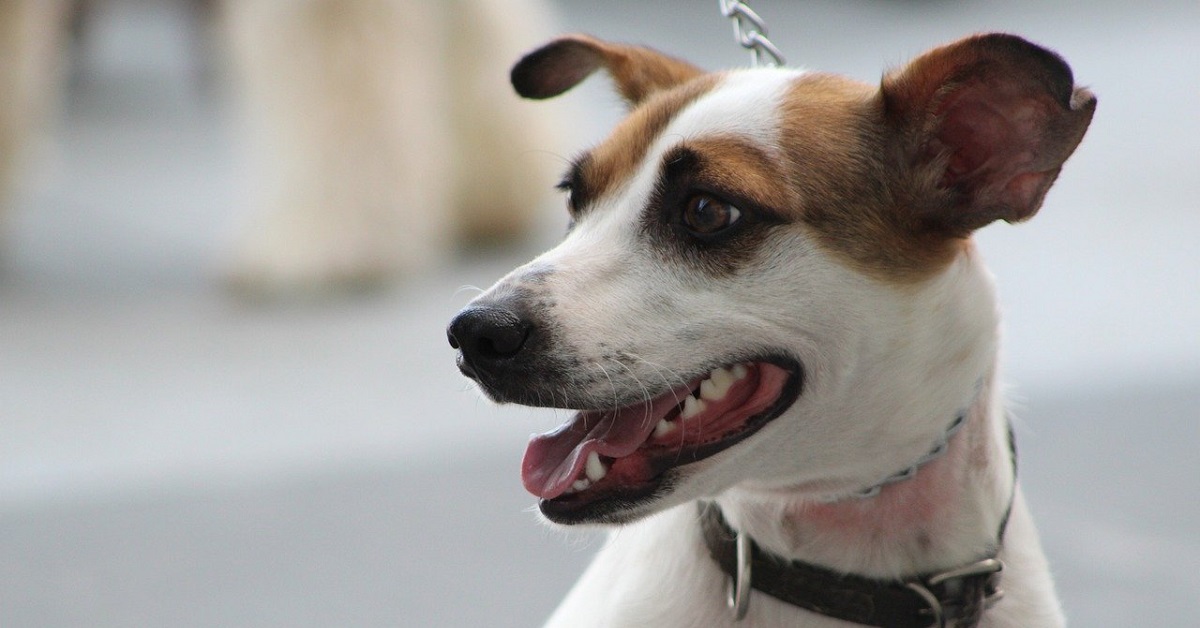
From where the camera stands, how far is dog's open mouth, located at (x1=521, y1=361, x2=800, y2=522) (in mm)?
1544

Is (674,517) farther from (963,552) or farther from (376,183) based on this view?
(376,183)

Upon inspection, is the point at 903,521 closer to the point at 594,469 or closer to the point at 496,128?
the point at 594,469

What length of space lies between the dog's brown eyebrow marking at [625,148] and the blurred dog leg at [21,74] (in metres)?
3.58

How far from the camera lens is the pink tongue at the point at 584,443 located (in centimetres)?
157

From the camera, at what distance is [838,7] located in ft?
29.7

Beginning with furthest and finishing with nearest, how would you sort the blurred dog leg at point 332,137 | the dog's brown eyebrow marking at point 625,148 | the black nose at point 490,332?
the blurred dog leg at point 332,137 → the dog's brown eyebrow marking at point 625,148 → the black nose at point 490,332

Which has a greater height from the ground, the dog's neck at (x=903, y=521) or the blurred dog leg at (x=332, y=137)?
the blurred dog leg at (x=332, y=137)

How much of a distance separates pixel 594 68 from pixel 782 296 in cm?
60

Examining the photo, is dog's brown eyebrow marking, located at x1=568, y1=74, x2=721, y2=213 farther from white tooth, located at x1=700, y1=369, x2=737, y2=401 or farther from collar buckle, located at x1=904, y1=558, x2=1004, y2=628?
collar buckle, located at x1=904, y1=558, x2=1004, y2=628

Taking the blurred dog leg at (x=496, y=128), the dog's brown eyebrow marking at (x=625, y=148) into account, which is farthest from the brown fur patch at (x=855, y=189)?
the blurred dog leg at (x=496, y=128)

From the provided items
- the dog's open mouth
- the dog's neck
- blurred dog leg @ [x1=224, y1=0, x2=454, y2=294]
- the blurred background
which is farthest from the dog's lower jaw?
blurred dog leg @ [x1=224, y1=0, x2=454, y2=294]

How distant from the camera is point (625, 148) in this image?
5.74 feet

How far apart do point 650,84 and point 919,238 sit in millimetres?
518

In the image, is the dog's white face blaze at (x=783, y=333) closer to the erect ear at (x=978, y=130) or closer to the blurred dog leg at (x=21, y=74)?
the erect ear at (x=978, y=130)
